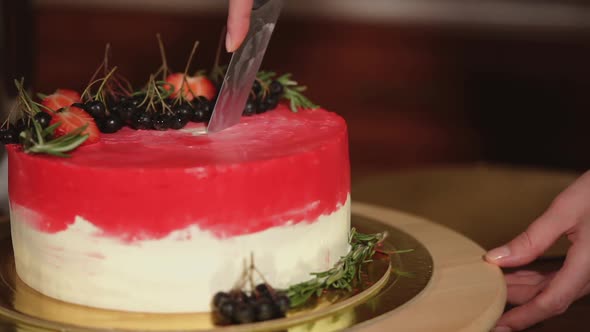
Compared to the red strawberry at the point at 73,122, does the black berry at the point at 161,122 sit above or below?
below

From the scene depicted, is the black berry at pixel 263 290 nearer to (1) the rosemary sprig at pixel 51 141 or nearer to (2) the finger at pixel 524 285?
(1) the rosemary sprig at pixel 51 141

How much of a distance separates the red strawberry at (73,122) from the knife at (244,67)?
0.69 feet

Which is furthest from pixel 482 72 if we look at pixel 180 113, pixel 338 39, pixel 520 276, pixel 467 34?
pixel 180 113

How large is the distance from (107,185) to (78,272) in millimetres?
168

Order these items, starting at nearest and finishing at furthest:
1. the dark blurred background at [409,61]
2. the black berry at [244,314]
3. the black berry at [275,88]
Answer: the black berry at [244,314], the black berry at [275,88], the dark blurred background at [409,61]

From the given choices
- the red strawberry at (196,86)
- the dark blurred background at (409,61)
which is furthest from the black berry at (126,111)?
the dark blurred background at (409,61)

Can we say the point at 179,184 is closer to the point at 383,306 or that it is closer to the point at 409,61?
the point at 383,306

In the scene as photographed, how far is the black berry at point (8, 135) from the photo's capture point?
4.68ft

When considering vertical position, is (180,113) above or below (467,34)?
above

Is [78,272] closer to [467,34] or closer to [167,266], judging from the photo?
[167,266]

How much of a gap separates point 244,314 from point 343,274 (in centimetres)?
25

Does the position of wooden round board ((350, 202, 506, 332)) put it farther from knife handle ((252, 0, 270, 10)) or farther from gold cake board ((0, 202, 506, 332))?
knife handle ((252, 0, 270, 10))

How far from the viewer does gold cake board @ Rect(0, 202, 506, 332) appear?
127cm

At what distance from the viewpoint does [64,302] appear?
53.8 inches
